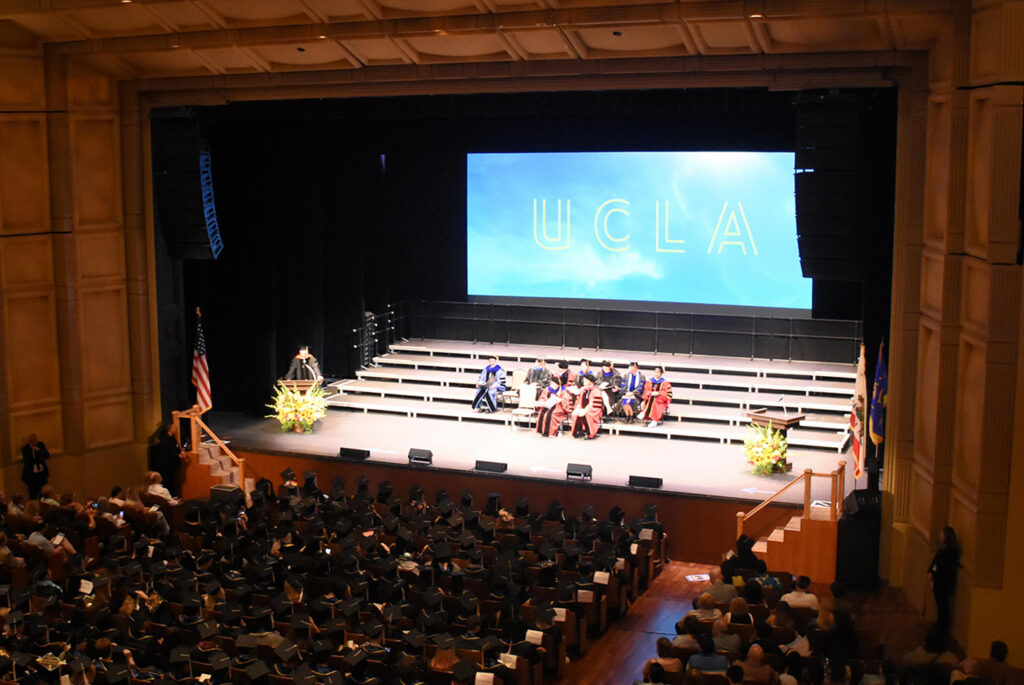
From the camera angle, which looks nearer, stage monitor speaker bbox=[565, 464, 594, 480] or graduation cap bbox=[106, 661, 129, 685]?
graduation cap bbox=[106, 661, 129, 685]

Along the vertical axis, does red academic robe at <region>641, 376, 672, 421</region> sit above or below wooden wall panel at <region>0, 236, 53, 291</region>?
below

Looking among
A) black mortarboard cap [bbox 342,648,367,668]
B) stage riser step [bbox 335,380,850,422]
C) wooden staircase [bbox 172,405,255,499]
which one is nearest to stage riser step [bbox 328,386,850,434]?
stage riser step [bbox 335,380,850,422]

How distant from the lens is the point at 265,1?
1318 cm

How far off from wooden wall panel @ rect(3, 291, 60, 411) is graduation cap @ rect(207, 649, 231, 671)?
24.6ft

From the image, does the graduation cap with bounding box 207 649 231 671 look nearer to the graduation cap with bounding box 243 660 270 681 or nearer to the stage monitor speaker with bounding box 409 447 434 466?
the graduation cap with bounding box 243 660 270 681

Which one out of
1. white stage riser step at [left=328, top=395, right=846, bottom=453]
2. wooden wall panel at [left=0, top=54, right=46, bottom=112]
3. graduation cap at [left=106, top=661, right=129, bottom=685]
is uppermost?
wooden wall panel at [left=0, top=54, right=46, bottom=112]

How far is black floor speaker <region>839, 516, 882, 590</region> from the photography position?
12773 millimetres

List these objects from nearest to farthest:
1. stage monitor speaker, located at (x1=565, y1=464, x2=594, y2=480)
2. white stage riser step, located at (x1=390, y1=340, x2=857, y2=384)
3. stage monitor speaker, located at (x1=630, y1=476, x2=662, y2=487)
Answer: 1. stage monitor speaker, located at (x1=630, y1=476, x2=662, y2=487)
2. stage monitor speaker, located at (x1=565, y1=464, x2=594, y2=480)
3. white stage riser step, located at (x1=390, y1=340, x2=857, y2=384)

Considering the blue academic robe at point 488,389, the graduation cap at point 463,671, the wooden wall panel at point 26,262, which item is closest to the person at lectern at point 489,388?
the blue academic robe at point 488,389

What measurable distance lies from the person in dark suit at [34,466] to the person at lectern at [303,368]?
14.3 feet

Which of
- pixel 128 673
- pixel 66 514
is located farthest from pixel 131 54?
pixel 128 673

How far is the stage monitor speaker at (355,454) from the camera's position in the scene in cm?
1603

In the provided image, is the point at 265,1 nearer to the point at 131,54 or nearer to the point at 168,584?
the point at 131,54

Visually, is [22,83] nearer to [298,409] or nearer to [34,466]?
[34,466]
